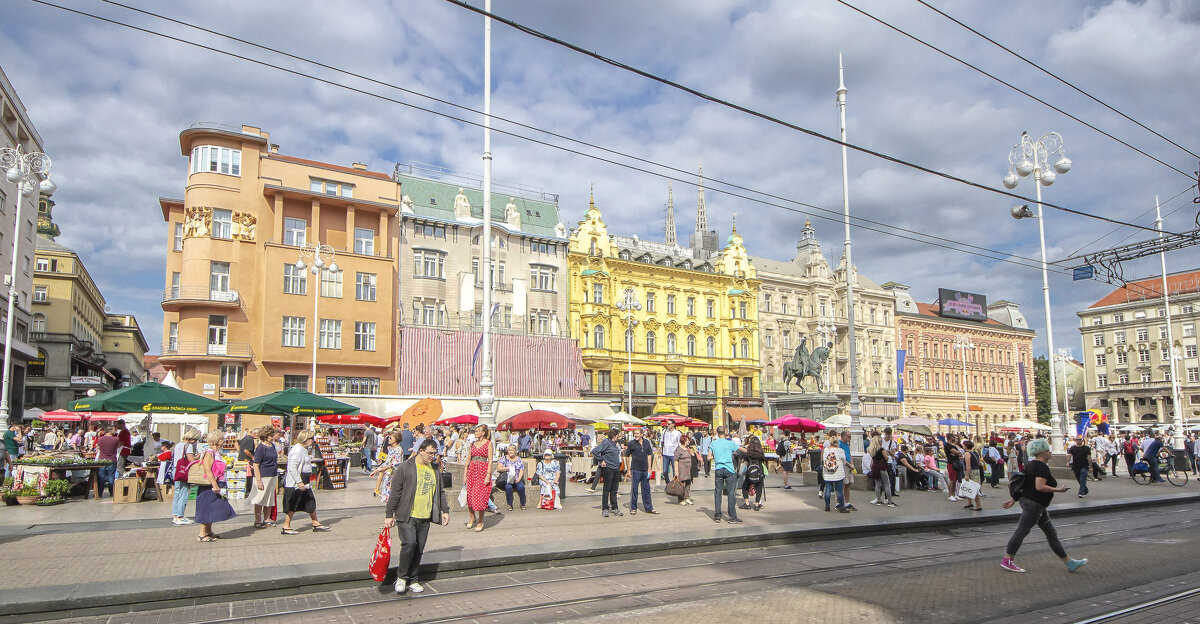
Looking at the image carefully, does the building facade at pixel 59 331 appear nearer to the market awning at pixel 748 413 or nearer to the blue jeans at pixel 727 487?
the market awning at pixel 748 413

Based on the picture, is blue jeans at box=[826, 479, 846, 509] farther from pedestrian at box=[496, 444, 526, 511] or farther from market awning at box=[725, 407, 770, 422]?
market awning at box=[725, 407, 770, 422]

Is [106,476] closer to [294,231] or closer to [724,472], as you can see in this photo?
[724,472]

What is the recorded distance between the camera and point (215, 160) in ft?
134

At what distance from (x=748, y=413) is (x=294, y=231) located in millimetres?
36274

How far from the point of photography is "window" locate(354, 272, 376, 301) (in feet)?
143

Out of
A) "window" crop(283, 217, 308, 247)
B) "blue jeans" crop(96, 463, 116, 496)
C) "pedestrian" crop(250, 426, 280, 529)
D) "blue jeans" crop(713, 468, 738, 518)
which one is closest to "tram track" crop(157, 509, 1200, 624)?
"blue jeans" crop(713, 468, 738, 518)

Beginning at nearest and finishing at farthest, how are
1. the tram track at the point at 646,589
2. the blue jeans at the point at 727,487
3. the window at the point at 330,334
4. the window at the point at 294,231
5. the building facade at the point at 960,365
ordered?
the tram track at the point at 646,589
the blue jeans at the point at 727,487
the window at the point at 330,334
the window at the point at 294,231
the building facade at the point at 960,365

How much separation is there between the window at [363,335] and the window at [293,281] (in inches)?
134

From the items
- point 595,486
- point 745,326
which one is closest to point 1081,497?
point 595,486

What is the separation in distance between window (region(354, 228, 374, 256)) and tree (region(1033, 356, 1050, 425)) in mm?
81933

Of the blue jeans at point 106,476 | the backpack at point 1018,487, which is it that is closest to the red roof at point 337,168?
the blue jeans at point 106,476

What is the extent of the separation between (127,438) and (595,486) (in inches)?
472

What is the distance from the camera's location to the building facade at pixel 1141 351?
8075 cm

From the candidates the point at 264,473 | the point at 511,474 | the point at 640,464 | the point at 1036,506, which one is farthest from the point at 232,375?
the point at 1036,506
